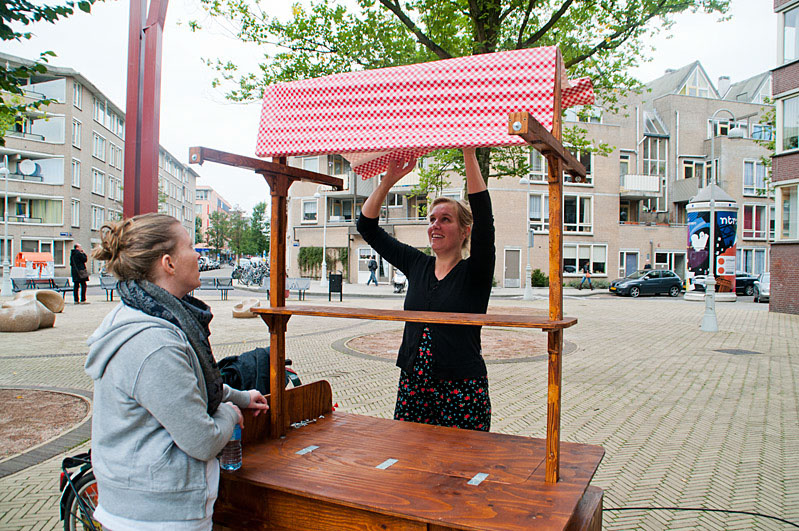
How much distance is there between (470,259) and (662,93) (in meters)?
50.0

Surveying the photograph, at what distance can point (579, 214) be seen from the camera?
36.3 m

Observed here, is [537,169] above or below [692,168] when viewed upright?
below

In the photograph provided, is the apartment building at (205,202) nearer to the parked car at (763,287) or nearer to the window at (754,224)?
the window at (754,224)

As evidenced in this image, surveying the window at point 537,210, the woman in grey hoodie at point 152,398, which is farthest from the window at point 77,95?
the woman in grey hoodie at point 152,398

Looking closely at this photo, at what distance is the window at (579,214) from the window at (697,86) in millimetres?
15569

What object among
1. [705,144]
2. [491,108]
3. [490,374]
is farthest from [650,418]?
[705,144]

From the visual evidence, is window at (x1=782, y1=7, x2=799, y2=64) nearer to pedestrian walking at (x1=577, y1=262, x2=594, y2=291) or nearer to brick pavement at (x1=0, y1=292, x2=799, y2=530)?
brick pavement at (x1=0, y1=292, x2=799, y2=530)

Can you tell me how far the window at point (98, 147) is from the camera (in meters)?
48.6

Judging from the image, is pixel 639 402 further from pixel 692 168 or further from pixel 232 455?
pixel 692 168

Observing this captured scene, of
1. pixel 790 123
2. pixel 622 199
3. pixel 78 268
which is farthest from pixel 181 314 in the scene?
pixel 622 199

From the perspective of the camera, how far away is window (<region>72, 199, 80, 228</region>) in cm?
4566

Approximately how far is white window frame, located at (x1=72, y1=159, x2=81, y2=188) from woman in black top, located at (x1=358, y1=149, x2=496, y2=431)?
50.7 m

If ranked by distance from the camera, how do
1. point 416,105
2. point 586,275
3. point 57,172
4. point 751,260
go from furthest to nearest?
1. point 57,172
2. point 751,260
3. point 586,275
4. point 416,105

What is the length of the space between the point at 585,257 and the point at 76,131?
41.5 meters
